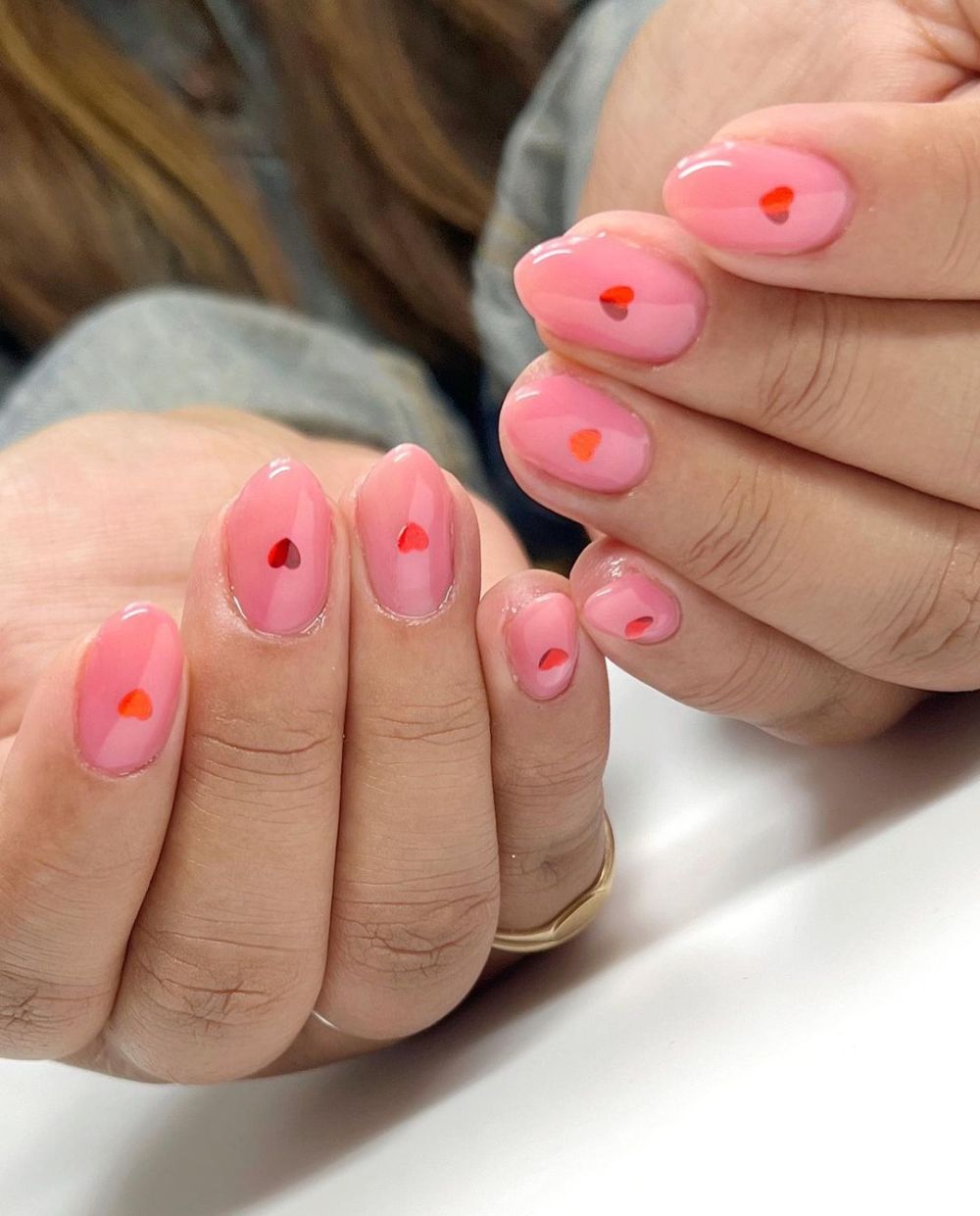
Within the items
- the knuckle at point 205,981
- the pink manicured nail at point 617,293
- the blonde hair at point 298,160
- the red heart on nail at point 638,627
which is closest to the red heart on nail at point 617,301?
the pink manicured nail at point 617,293

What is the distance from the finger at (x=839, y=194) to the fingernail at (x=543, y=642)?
116 millimetres

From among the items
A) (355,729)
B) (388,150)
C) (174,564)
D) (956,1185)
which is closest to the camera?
(956,1185)

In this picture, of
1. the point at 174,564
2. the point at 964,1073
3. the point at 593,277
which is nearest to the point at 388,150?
the point at 174,564

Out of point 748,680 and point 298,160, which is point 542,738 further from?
point 298,160

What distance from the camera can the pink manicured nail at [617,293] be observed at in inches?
13.1

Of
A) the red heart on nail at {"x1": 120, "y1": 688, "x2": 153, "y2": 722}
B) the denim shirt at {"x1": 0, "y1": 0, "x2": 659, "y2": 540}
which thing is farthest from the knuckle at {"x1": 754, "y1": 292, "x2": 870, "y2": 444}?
the denim shirt at {"x1": 0, "y1": 0, "x2": 659, "y2": 540}

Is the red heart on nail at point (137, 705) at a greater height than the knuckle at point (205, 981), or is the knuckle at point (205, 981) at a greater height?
the red heart on nail at point (137, 705)

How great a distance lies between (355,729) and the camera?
0.38m

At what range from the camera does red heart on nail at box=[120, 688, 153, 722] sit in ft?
Result: 1.08

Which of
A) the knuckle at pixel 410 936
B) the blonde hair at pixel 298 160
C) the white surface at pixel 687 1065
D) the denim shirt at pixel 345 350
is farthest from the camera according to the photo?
the blonde hair at pixel 298 160

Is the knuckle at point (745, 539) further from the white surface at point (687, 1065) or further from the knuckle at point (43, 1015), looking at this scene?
the knuckle at point (43, 1015)

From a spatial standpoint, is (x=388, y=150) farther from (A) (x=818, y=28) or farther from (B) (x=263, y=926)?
(B) (x=263, y=926)

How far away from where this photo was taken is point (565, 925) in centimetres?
44

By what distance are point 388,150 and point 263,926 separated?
0.74m
